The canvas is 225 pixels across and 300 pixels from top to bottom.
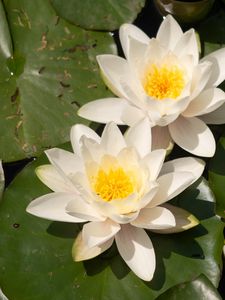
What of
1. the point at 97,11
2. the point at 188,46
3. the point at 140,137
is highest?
the point at 188,46

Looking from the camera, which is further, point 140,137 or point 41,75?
point 41,75

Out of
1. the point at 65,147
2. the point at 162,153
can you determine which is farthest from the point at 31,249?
the point at 162,153

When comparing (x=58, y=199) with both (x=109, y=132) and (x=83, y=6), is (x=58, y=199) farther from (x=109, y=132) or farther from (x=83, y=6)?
(x=83, y=6)

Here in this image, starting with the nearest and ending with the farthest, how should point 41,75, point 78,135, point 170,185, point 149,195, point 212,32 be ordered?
point 149,195
point 170,185
point 78,135
point 41,75
point 212,32

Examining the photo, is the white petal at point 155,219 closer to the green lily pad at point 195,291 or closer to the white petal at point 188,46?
the green lily pad at point 195,291

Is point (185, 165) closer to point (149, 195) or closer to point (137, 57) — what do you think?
point (149, 195)

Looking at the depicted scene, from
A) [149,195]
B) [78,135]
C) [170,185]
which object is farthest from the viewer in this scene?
[78,135]

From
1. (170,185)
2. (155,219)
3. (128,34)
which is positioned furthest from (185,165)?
(128,34)
